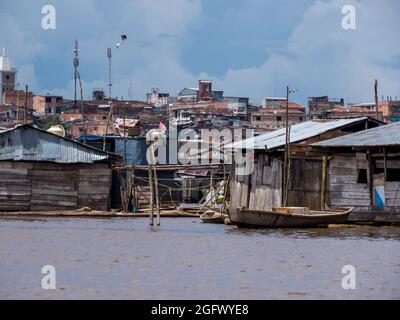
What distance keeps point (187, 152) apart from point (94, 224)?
79.6 feet

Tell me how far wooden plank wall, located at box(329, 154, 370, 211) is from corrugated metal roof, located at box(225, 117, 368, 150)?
2570mm

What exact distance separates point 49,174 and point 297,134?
11.3 metres

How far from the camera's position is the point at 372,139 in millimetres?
30891

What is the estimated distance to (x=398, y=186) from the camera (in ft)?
99.7

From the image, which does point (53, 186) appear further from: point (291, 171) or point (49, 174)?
point (291, 171)

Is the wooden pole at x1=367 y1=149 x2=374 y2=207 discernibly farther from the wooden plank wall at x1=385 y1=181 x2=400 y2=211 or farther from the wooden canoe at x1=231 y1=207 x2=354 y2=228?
the wooden canoe at x1=231 y1=207 x2=354 y2=228

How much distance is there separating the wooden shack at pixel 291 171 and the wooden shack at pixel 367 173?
19.2 inches

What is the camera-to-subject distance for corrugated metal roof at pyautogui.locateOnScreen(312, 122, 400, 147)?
30016mm

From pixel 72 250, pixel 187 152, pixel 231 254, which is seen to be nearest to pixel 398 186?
pixel 231 254

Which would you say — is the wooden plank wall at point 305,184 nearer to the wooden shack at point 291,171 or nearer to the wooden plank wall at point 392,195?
the wooden shack at point 291,171

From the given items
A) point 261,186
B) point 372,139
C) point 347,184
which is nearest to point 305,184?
point 347,184

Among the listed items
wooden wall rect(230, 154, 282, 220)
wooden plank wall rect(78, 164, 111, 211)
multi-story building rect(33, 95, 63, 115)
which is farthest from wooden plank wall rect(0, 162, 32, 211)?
multi-story building rect(33, 95, 63, 115)

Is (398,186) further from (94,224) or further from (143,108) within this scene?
(143,108)
